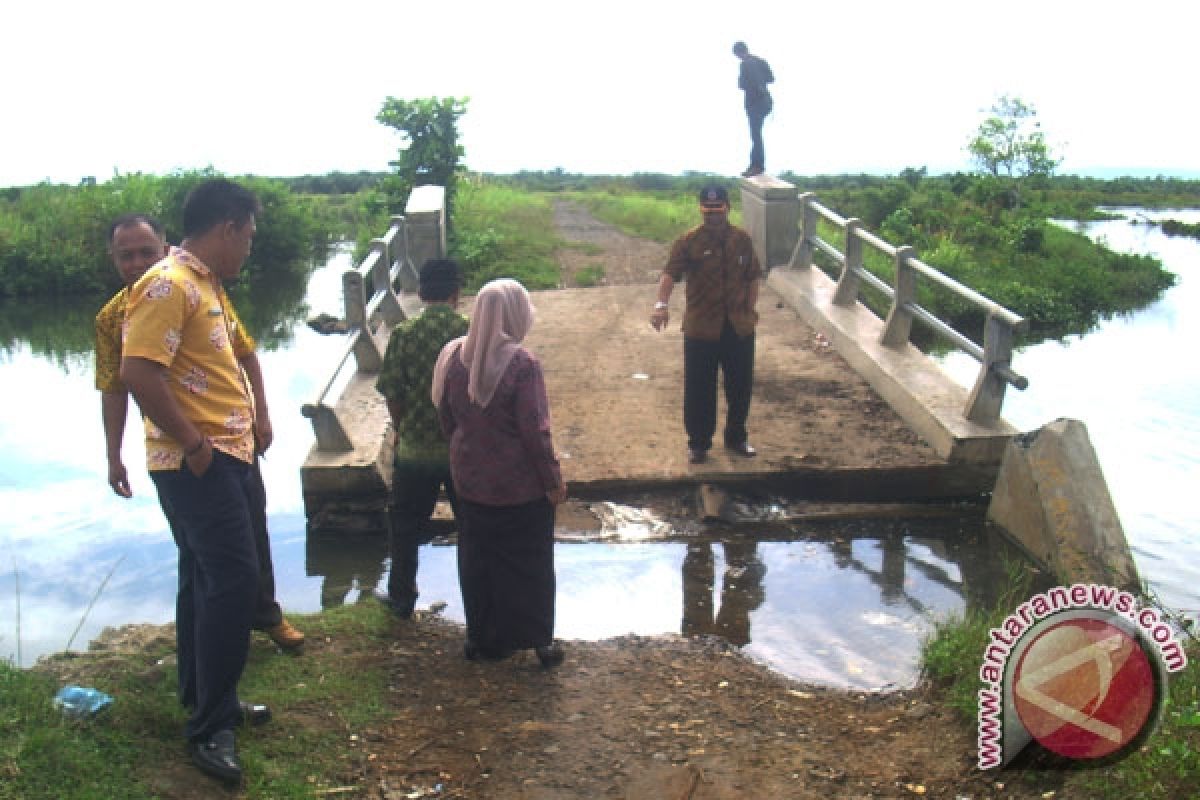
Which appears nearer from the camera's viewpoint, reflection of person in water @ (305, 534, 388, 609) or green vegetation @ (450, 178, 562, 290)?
reflection of person in water @ (305, 534, 388, 609)

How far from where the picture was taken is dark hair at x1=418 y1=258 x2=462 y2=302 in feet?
16.3

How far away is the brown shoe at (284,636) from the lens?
182 inches

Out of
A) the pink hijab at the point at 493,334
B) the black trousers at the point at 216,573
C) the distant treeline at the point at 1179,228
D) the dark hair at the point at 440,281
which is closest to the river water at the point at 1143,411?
the pink hijab at the point at 493,334

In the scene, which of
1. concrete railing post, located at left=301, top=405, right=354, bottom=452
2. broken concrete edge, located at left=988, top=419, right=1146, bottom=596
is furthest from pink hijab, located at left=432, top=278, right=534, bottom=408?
broken concrete edge, located at left=988, top=419, right=1146, bottom=596

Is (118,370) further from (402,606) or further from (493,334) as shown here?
(402,606)

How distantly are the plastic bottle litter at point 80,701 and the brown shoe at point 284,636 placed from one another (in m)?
0.82

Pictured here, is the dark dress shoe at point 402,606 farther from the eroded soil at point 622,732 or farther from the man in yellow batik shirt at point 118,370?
the man in yellow batik shirt at point 118,370

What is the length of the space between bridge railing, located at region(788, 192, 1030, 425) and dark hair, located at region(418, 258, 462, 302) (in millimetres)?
3589

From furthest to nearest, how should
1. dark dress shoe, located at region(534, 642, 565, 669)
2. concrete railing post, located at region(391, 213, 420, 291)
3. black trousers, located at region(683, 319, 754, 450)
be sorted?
1. concrete railing post, located at region(391, 213, 420, 291)
2. black trousers, located at region(683, 319, 754, 450)
3. dark dress shoe, located at region(534, 642, 565, 669)

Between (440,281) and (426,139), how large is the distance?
37.5 feet

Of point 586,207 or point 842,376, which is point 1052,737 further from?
point 586,207

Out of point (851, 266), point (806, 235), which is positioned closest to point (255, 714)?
point (851, 266)

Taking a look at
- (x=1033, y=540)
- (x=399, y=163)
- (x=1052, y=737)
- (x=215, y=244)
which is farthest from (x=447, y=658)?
(x=399, y=163)

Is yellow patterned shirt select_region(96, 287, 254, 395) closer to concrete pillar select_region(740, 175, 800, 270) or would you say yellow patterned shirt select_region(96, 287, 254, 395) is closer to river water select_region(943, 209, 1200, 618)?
river water select_region(943, 209, 1200, 618)
